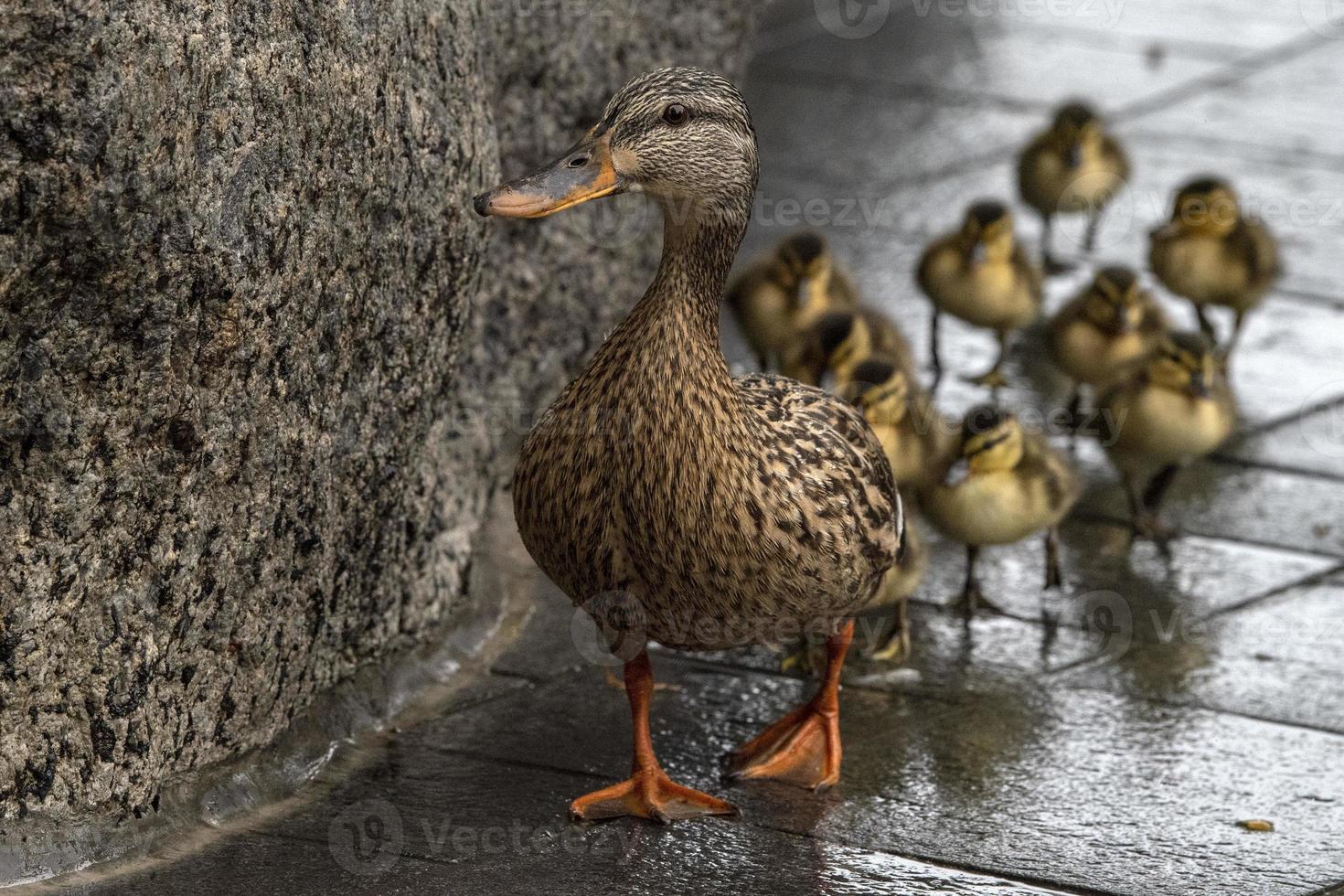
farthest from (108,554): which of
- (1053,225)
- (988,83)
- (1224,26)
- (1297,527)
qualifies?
(1224,26)

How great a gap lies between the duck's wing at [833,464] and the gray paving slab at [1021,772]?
587mm

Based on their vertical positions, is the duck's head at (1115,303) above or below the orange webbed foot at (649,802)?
above

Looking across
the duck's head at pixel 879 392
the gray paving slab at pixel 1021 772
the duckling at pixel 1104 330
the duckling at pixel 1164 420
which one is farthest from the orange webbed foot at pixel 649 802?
the duckling at pixel 1104 330

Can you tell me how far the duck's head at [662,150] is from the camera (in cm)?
444

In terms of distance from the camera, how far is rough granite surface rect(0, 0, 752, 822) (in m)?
4.04

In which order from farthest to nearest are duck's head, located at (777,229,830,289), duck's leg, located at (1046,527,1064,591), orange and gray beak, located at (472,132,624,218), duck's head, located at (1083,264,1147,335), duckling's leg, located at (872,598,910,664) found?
duck's head, located at (1083,264,1147,335), duck's head, located at (777,229,830,289), duck's leg, located at (1046,527,1064,591), duckling's leg, located at (872,598,910,664), orange and gray beak, located at (472,132,624,218)

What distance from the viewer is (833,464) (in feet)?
15.9

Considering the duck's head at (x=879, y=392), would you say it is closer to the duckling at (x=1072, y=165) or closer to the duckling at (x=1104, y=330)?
the duckling at (x=1104, y=330)

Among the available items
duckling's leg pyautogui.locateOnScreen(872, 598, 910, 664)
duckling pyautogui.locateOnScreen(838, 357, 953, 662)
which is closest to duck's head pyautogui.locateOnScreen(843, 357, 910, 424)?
duckling pyautogui.locateOnScreen(838, 357, 953, 662)

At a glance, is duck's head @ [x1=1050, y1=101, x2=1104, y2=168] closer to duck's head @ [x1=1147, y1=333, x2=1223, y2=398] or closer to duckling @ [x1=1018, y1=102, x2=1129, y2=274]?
duckling @ [x1=1018, y1=102, x2=1129, y2=274]

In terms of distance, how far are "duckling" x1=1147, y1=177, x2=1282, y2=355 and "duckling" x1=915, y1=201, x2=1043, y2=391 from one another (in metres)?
0.58

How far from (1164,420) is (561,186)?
10.4 ft

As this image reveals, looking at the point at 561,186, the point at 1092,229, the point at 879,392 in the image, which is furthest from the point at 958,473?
the point at 1092,229

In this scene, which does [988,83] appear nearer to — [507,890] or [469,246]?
[469,246]
